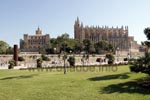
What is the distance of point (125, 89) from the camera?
1201 cm

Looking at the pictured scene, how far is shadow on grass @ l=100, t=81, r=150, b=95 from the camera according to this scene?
11570mm

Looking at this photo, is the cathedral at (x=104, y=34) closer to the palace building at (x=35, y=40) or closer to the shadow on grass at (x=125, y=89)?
the palace building at (x=35, y=40)

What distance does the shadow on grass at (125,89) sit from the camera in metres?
11.6

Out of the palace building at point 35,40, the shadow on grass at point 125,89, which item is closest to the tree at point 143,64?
the shadow on grass at point 125,89

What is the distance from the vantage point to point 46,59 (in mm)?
51000

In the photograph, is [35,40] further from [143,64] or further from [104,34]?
[143,64]

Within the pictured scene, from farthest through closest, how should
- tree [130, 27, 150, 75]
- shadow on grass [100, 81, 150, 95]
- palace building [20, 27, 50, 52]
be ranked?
palace building [20, 27, 50, 52] → tree [130, 27, 150, 75] → shadow on grass [100, 81, 150, 95]

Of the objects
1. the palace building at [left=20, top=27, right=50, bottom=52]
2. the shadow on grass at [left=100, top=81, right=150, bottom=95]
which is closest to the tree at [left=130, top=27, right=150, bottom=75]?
the shadow on grass at [left=100, top=81, right=150, bottom=95]

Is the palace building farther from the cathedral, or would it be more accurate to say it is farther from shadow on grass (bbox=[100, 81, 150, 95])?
shadow on grass (bbox=[100, 81, 150, 95])

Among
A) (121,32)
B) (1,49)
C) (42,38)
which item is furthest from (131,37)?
(1,49)

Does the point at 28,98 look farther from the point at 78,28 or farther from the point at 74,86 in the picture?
the point at 78,28

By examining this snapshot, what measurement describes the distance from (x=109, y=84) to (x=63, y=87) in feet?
7.96

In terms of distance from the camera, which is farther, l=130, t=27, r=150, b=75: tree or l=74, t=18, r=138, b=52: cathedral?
l=74, t=18, r=138, b=52: cathedral

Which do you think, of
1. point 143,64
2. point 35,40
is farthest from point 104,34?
point 143,64
